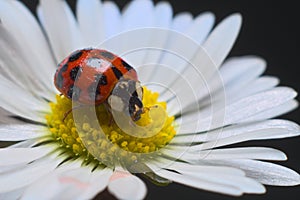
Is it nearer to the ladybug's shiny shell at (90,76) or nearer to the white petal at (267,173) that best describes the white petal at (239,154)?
the white petal at (267,173)

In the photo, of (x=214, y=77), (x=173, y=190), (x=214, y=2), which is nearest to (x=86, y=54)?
(x=214, y=77)

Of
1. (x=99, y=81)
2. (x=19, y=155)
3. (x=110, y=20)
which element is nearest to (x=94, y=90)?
(x=99, y=81)

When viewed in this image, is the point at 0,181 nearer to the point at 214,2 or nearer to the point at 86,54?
the point at 86,54

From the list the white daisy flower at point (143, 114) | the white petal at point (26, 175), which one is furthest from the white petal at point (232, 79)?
the white petal at point (26, 175)

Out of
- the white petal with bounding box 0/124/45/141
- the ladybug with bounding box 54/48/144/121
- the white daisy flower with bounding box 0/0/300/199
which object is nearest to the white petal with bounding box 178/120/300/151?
the white daisy flower with bounding box 0/0/300/199

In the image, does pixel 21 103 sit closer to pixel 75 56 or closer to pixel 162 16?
pixel 75 56

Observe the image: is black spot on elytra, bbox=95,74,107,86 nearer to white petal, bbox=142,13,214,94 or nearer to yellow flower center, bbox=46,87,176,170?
yellow flower center, bbox=46,87,176,170

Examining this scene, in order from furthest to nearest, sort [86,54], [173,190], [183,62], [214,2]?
1. [214,2]
2. [173,190]
3. [183,62]
4. [86,54]
